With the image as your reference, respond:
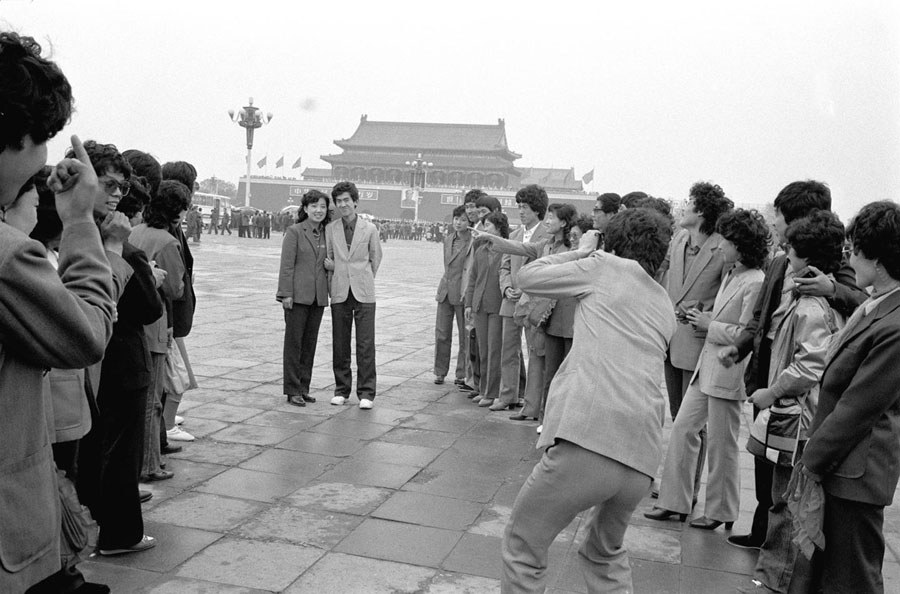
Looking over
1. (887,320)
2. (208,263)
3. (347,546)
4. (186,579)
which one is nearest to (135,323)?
(186,579)

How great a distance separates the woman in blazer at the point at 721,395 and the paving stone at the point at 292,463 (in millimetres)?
1805

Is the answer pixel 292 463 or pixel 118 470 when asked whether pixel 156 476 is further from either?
pixel 118 470

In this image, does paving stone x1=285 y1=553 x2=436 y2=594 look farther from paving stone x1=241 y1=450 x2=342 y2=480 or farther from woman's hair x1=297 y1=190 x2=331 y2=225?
woman's hair x1=297 y1=190 x2=331 y2=225

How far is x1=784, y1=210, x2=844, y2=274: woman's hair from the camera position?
303 centimetres

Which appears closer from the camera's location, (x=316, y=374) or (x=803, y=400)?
(x=803, y=400)

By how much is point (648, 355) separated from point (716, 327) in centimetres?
127

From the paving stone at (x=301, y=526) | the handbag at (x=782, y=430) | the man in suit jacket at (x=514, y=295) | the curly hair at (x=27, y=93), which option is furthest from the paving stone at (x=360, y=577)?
the man in suit jacket at (x=514, y=295)

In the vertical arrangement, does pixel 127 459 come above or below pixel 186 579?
above

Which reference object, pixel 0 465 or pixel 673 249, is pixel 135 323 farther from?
pixel 673 249

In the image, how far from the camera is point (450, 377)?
7.50m

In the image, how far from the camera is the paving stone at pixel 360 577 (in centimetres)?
292

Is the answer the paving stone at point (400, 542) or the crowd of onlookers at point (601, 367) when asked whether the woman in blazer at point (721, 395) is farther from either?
the paving stone at point (400, 542)

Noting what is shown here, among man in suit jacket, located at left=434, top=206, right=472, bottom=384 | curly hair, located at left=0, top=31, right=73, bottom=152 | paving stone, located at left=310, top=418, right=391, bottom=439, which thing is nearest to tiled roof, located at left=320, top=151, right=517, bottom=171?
man in suit jacket, located at left=434, top=206, right=472, bottom=384

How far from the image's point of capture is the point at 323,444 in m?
4.88
